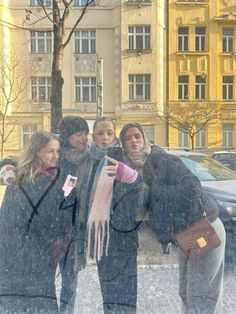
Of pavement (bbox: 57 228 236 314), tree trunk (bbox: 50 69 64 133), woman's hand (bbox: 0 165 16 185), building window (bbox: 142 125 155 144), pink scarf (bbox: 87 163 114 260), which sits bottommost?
pavement (bbox: 57 228 236 314)

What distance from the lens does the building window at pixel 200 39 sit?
287 centimetres

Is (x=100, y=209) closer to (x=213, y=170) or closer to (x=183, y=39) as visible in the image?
(x=183, y=39)

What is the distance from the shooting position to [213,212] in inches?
82.3

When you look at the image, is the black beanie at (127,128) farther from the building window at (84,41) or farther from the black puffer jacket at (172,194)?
the building window at (84,41)

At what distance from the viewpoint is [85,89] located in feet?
8.82

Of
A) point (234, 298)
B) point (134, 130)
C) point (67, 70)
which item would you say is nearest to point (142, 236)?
point (134, 130)

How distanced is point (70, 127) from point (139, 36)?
95cm

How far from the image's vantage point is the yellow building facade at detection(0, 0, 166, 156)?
104 inches

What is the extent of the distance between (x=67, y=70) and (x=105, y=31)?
40 cm

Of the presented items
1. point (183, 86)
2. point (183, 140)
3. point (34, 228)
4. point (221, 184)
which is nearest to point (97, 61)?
point (183, 86)

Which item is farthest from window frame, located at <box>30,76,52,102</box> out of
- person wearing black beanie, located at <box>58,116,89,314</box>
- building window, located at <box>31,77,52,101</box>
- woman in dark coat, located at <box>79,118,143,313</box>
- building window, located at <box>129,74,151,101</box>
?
woman in dark coat, located at <box>79,118,143,313</box>

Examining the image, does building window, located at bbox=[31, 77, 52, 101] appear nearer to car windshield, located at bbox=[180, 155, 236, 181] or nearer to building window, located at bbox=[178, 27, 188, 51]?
building window, located at bbox=[178, 27, 188, 51]

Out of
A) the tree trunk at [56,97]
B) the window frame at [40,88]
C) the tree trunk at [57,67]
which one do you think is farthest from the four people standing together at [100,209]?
the window frame at [40,88]

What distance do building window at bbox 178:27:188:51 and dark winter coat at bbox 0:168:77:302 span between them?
4.66ft
